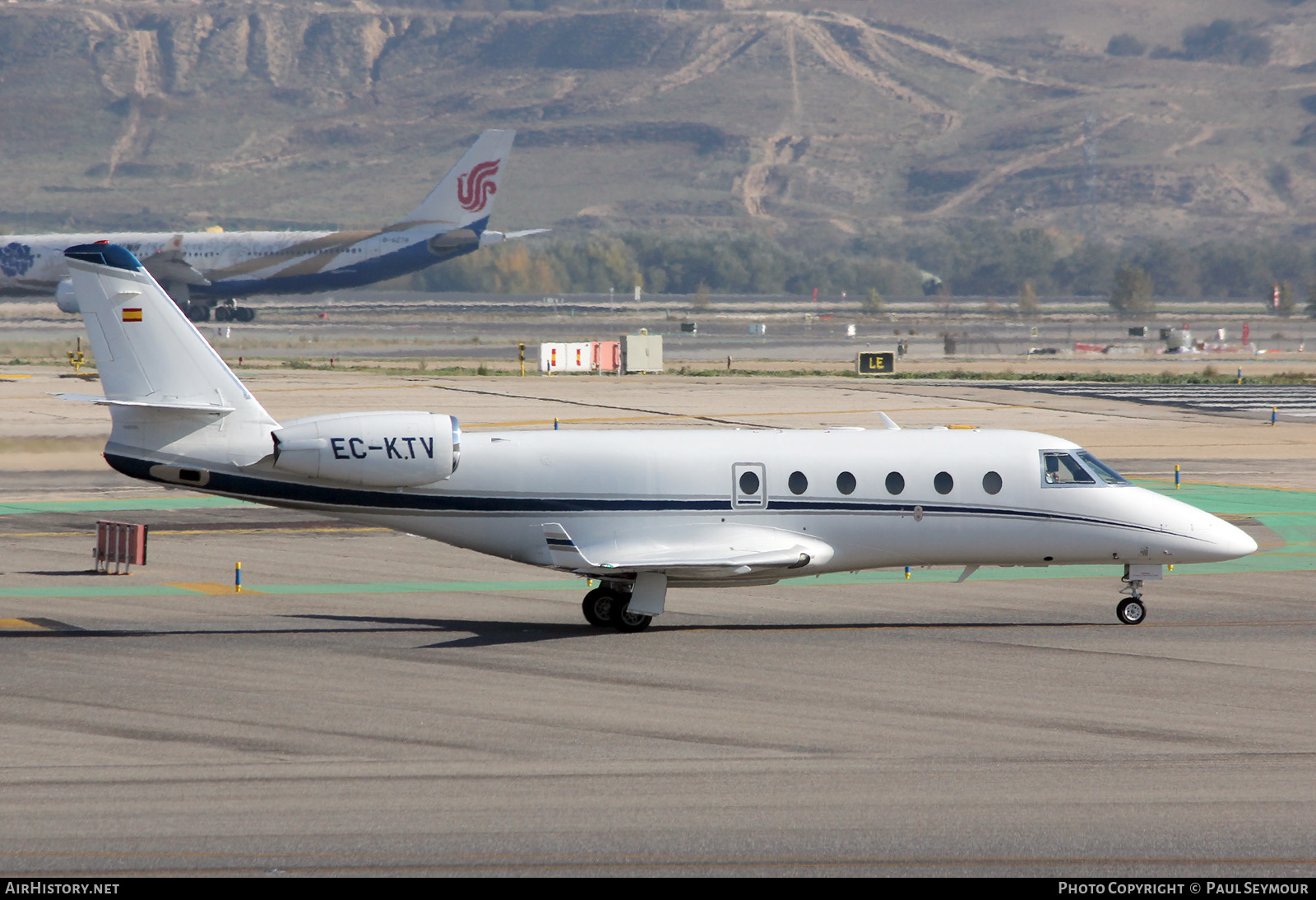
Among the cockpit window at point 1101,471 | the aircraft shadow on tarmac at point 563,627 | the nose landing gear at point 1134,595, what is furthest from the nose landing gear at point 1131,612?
the cockpit window at point 1101,471

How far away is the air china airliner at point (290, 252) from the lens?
101 metres

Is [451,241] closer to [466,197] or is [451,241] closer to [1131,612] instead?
[466,197]

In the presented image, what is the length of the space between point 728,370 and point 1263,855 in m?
72.0

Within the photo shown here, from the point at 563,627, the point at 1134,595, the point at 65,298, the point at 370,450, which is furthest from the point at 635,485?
the point at 65,298

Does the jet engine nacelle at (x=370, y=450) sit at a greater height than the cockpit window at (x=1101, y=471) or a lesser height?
greater

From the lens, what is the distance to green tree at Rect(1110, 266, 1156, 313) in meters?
192

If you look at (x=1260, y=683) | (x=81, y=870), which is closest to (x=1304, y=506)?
(x=1260, y=683)

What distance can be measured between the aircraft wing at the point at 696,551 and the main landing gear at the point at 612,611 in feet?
2.77

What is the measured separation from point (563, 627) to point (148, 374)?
721 cm

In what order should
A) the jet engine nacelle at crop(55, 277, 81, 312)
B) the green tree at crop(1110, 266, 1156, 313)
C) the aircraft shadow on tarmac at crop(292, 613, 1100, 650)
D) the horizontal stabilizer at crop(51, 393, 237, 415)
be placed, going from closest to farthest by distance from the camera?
the horizontal stabilizer at crop(51, 393, 237, 415) < the aircraft shadow on tarmac at crop(292, 613, 1100, 650) < the jet engine nacelle at crop(55, 277, 81, 312) < the green tree at crop(1110, 266, 1156, 313)

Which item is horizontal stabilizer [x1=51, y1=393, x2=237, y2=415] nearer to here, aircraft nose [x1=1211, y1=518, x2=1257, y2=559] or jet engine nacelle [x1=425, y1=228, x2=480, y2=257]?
aircraft nose [x1=1211, y1=518, x2=1257, y2=559]

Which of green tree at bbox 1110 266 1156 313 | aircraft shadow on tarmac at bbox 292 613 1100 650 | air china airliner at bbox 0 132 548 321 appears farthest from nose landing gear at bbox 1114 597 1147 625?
green tree at bbox 1110 266 1156 313

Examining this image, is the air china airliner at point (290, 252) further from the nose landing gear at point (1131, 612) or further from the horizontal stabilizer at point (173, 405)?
the nose landing gear at point (1131, 612)

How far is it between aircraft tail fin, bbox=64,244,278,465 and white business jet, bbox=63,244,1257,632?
24mm
